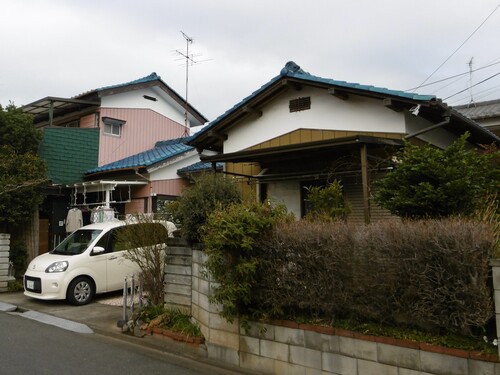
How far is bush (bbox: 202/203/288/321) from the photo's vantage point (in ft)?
16.1

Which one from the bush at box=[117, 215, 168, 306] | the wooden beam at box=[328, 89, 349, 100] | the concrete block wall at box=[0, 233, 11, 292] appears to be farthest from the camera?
the concrete block wall at box=[0, 233, 11, 292]

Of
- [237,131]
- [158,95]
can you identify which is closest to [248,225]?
[237,131]

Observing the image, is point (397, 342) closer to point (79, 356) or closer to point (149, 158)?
point (79, 356)

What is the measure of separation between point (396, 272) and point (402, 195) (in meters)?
2.07

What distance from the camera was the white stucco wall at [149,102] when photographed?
650 inches

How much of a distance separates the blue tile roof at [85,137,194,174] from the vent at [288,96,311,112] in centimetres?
455

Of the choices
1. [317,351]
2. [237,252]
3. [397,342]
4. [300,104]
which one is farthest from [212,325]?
[300,104]

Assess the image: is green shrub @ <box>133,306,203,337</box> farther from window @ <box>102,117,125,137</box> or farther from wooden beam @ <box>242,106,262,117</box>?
window @ <box>102,117,125,137</box>

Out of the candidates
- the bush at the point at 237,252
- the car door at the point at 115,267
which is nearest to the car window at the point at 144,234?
the car door at the point at 115,267

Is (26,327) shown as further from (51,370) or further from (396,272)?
(396,272)

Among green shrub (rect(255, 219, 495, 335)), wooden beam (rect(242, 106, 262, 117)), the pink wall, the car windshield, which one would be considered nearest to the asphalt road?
green shrub (rect(255, 219, 495, 335))

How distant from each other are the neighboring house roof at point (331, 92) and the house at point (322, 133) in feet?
0.06

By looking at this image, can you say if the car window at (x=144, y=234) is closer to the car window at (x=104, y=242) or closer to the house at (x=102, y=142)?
the car window at (x=104, y=242)

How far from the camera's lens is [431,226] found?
3.95m
